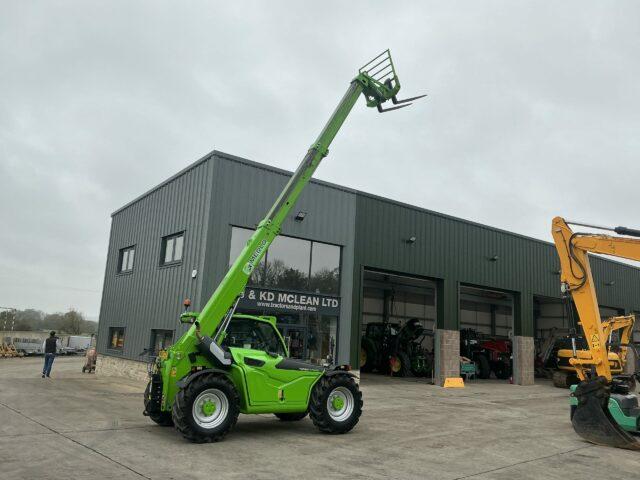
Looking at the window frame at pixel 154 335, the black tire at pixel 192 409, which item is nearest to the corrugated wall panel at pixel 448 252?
the window frame at pixel 154 335

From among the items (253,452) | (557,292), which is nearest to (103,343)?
(253,452)

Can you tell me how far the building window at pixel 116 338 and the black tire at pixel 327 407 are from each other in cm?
1260

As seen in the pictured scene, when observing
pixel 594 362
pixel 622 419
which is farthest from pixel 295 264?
pixel 622 419

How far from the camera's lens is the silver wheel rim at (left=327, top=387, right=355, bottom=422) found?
9.25 meters

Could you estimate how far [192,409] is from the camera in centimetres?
787

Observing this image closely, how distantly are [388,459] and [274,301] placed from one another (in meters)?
8.25

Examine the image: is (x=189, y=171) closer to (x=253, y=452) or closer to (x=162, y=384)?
(x=162, y=384)

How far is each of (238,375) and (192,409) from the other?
975 mm

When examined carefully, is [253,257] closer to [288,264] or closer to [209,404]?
[209,404]

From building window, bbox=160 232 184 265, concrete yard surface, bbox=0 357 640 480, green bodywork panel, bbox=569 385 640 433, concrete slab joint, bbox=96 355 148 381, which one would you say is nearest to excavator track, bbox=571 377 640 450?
concrete yard surface, bbox=0 357 640 480

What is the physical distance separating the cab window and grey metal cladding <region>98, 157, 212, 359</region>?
5294 millimetres

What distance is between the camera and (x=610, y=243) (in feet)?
37.1

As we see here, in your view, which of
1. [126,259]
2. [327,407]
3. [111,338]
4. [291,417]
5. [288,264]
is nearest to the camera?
[327,407]

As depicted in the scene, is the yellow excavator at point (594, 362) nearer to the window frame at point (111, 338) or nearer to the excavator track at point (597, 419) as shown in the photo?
the excavator track at point (597, 419)
